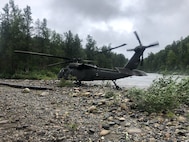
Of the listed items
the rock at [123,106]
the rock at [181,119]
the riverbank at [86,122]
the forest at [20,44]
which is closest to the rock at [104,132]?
the riverbank at [86,122]

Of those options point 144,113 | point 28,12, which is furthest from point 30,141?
point 28,12

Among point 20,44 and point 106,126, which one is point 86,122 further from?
point 20,44

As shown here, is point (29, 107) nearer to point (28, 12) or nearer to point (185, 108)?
point (185, 108)

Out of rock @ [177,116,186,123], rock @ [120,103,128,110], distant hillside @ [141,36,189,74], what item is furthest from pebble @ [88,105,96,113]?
distant hillside @ [141,36,189,74]

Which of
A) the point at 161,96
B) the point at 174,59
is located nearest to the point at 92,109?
the point at 161,96

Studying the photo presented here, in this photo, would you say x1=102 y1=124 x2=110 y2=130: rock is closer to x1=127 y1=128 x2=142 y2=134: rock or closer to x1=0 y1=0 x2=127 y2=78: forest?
x1=127 y1=128 x2=142 y2=134: rock

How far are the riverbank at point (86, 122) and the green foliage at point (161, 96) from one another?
0.27 m

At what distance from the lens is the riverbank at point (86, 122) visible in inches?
215

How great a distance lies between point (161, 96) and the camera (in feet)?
24.5

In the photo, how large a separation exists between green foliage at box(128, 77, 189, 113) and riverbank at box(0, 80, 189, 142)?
0.27 meters

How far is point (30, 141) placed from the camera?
5.18 metres

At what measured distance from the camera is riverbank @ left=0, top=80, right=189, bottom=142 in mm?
5453

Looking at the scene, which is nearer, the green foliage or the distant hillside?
the green foliage

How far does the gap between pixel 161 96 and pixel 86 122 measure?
2.63 metres
